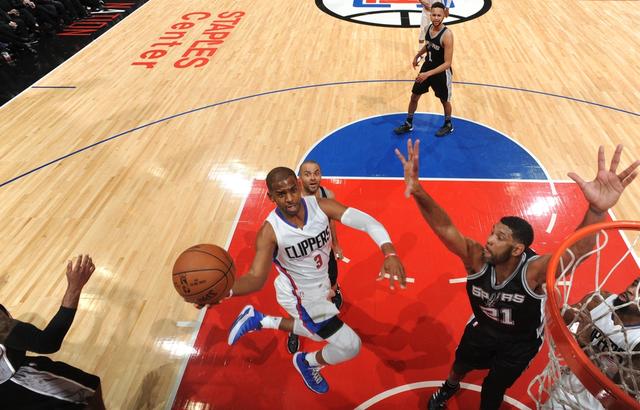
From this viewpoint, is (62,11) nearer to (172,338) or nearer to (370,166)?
(370,166)

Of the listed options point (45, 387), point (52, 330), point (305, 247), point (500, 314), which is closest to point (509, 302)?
point (500, 314)

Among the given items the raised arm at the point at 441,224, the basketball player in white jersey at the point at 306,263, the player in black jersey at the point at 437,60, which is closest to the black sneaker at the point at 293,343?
the basketball player in white jersey at the point at 306,263

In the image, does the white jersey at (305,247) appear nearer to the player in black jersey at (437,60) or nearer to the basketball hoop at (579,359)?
the basketball hoop at (579,359)

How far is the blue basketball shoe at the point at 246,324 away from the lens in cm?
349

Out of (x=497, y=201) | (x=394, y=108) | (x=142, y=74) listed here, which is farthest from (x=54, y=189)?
(x=497, y=201)

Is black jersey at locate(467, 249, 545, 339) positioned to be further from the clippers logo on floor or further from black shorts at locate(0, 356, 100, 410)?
the clippers logo on floor

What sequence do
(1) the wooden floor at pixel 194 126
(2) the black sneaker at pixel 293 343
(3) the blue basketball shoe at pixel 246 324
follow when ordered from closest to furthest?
1. (3) the blue basketball shoe at pixel 246 324
2. (2) the black sneaker at pixel 293 343
3. (1) the wooden floor at pixel 194 126

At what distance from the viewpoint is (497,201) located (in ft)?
16.6

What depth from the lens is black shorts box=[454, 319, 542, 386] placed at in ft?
8.29

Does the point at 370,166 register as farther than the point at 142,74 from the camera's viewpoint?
No

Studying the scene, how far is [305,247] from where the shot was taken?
9.34 ft

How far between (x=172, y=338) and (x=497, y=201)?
13.1ft

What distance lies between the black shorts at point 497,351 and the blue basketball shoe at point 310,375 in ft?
3.80

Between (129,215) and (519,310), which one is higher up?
(519,310)
